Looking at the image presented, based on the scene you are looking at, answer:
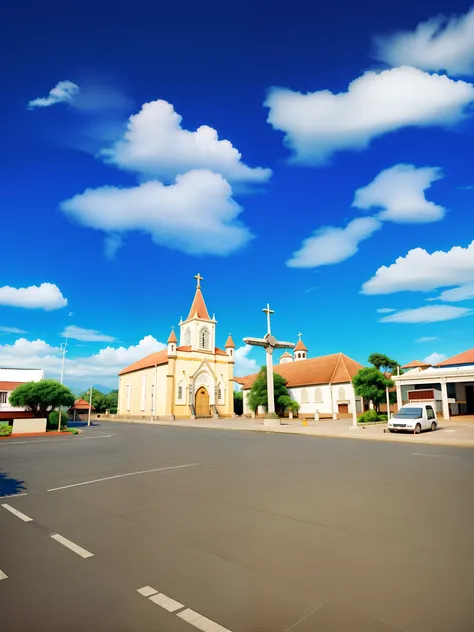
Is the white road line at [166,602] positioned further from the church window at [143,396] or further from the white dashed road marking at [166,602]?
the church window at [143,396]

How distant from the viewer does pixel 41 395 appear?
3316 centimetres

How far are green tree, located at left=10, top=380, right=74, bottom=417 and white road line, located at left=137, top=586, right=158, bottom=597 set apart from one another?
1290 inches

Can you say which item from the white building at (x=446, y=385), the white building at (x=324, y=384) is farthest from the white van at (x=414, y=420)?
the white building at (x=324, y=384)

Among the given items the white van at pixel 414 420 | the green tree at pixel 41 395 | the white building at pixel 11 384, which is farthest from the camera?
the white building at pixel 11 384

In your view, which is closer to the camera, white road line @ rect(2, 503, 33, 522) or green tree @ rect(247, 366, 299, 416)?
white road line @ rect(2, 503, 33, 522)

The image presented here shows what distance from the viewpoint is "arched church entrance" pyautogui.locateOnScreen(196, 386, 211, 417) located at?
194 ft

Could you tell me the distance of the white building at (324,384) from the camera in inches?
2094

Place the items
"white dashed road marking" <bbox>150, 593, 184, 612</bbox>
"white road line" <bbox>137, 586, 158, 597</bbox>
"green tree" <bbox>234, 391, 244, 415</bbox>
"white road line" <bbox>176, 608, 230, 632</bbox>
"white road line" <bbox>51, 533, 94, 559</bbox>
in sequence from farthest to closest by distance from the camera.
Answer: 1. "green tree" <bbox>234, 391, 244, 415</bbox>
2. "white road line" <bbox>51, 533, 94, 559</bbox>
3. "white road line" <bbox>137, 586, 158, 597</bbox>
4. "white dashed road marking" <bbox>150, 593, 184, 612</bbox>
5. "white road line" <bbox>176, 608, 230, 632</bbox>

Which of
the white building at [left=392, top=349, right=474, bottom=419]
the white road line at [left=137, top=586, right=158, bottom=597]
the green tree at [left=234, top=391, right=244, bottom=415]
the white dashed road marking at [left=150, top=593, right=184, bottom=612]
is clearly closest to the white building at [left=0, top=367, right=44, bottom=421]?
the white road line at [left=137, top=586, right=158, bottom=597]

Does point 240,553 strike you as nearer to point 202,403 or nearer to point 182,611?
point 182,611

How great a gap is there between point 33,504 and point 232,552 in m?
4.64

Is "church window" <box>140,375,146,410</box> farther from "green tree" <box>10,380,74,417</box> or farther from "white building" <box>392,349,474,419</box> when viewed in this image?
"white building" <box>392,349,474,419</box>

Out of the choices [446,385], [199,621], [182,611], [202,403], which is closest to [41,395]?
[202,403]

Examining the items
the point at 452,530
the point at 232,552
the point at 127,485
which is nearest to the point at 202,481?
the point at 127,485
